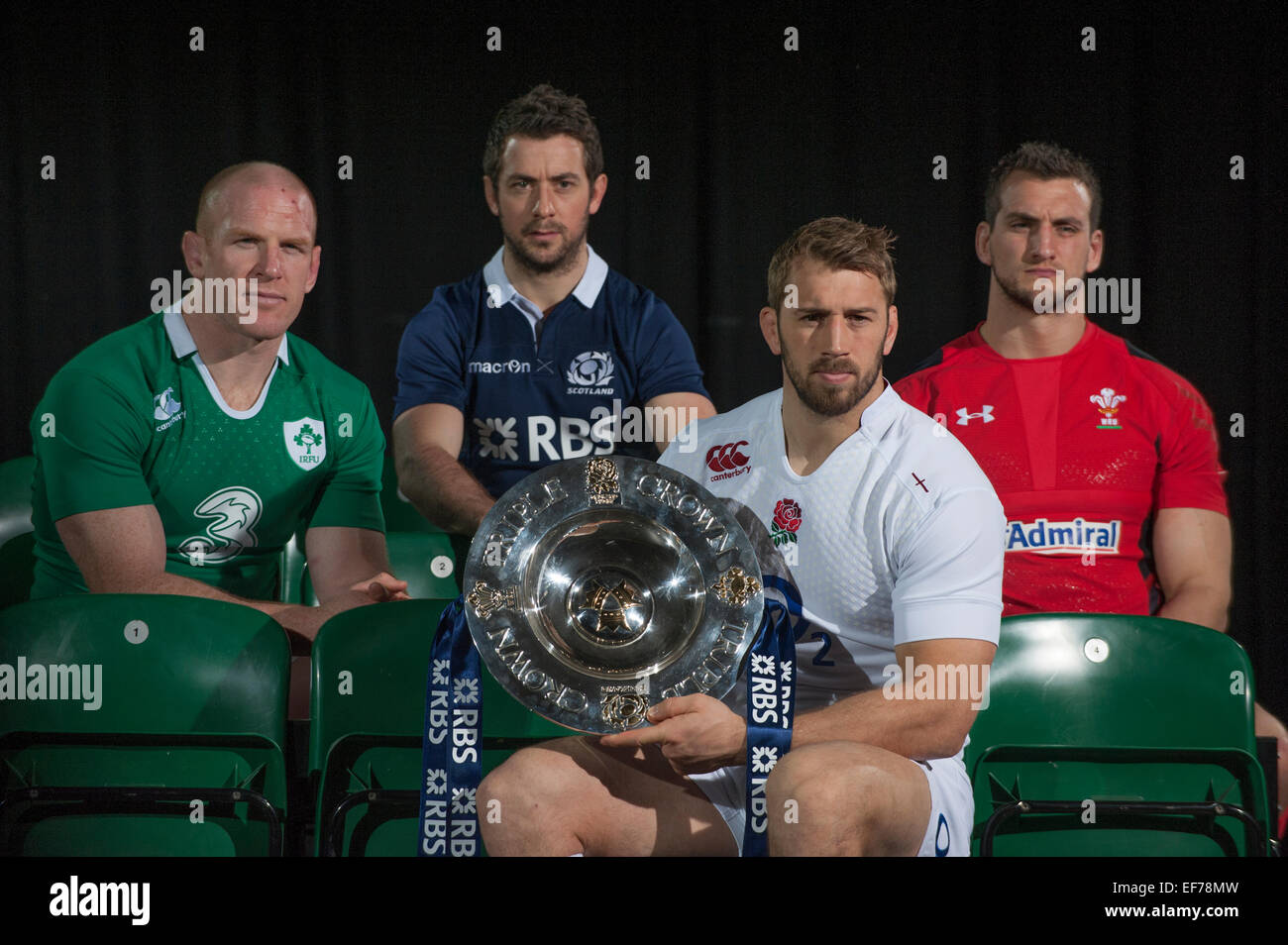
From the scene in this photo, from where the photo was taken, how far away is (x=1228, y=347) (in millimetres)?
3572

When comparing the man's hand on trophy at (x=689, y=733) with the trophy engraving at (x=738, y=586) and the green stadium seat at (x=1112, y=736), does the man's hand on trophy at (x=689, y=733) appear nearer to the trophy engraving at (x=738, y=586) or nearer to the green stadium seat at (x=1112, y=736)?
the trophy engraving at (x=738, y=586)

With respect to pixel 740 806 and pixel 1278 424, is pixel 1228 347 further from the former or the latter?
pixel 740 806

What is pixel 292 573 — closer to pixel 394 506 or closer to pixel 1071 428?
pixel 394 506

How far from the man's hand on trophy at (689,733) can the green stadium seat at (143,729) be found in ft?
2.62

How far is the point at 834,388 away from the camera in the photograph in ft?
8.42

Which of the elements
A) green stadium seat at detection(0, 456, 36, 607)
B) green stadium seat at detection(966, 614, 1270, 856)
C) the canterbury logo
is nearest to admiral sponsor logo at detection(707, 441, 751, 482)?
the canterbury logo

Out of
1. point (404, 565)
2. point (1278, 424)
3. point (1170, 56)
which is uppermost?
point (1170, 56)

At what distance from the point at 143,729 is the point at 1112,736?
197 cm

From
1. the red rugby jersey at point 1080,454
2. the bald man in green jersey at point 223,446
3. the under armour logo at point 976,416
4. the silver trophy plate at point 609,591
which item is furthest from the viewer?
the under armour logo at point 976,416

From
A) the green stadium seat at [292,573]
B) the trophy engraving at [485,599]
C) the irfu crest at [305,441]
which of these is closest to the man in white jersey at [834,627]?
the trophy engraving at [485,599]

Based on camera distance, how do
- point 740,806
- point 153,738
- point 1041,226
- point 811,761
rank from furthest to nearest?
1. point 1041,226
2. point 153,738
3. point 740,806
4. point 811,761

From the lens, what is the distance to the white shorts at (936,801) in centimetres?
216
